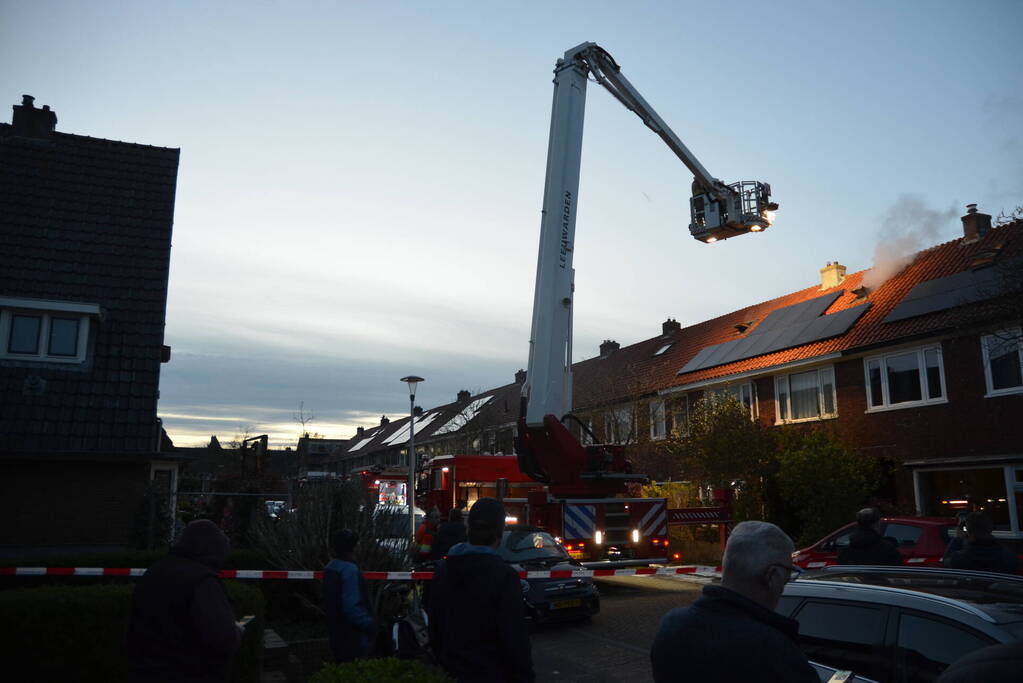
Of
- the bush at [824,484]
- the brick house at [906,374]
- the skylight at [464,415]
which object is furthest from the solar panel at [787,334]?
the skylight at [464,415]

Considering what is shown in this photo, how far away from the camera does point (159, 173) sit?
1831 cm

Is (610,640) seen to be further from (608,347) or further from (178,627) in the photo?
(608,347)

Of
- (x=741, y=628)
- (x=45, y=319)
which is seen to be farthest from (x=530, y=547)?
(x=45, y=319)

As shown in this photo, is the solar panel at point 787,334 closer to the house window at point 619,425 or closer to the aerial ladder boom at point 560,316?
the house window at point 619,425

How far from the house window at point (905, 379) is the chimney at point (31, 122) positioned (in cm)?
2149

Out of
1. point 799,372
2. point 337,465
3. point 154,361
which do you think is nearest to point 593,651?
point 154,361

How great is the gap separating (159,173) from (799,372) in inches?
726

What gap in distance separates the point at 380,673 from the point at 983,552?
541cm

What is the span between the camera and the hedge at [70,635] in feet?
21.5

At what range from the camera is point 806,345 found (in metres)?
23.4

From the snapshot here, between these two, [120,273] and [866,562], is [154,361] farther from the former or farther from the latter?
[866,562]

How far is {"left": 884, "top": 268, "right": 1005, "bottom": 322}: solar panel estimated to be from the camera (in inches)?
747

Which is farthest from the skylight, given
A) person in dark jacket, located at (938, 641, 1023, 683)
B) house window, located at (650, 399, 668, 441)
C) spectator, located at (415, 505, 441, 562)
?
person in dark jacket, located at (938, 641, 1023, 683)

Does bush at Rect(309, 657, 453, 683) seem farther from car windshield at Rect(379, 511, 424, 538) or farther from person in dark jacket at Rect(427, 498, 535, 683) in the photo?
car windshield at Rect(379, 511, 424, 538)
